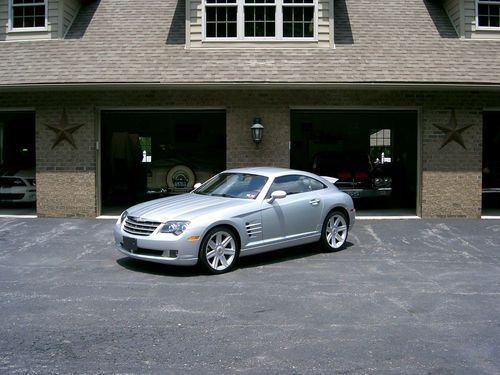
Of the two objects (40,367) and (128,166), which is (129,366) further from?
(128,166)

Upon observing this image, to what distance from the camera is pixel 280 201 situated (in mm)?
9344

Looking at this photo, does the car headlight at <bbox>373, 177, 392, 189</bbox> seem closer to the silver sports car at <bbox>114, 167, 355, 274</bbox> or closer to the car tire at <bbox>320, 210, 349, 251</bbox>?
the silver sports car at <bbox>114, 167, 355, 274</bbox>

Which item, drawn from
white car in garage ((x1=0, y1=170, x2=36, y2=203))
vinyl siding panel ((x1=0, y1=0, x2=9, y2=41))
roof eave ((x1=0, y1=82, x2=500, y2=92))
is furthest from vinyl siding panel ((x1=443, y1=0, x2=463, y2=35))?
white car in garage ((x1=0, y1=170, x2=36, y2=203))

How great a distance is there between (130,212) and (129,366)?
421 centimetres

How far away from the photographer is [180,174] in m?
16.0

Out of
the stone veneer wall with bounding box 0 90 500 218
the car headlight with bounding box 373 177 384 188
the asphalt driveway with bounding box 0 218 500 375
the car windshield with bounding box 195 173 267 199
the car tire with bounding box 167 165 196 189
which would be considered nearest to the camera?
the asphalt driveway with bounding box 0 218 500 375

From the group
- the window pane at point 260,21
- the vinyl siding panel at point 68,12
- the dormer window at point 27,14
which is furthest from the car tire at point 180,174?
the dormer window at point 27,14

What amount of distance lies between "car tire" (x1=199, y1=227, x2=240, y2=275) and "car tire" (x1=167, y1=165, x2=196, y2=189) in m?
7.51

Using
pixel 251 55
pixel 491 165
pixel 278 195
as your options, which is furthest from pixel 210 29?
pixel 491 165

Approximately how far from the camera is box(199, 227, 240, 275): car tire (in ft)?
26.9

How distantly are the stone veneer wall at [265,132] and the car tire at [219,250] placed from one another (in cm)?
565

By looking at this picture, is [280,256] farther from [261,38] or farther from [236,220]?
[261,38]

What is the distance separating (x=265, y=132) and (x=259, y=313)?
811cm

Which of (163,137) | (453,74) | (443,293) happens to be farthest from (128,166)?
(443,293)
